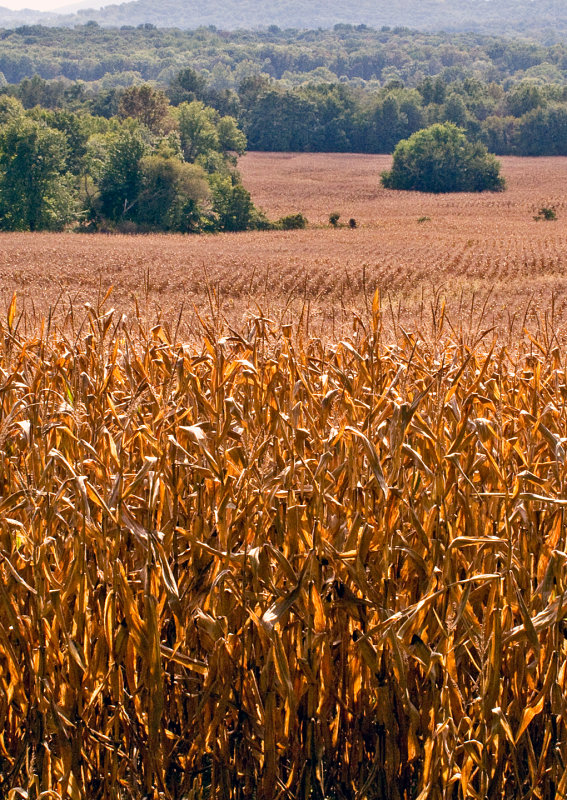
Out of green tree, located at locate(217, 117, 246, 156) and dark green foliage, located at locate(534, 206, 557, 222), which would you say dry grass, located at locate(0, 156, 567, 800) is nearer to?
dark green foliage, located at locate(534, 206, 557, 222)

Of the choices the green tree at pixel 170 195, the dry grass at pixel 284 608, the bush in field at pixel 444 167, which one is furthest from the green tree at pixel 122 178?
the dry grass at pixel 284 608

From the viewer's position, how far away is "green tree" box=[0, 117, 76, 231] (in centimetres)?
5547

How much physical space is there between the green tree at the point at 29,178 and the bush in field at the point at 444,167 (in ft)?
133

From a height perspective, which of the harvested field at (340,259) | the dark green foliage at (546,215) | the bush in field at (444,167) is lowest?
the harvested field at (340,259)

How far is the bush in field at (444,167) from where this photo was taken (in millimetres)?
84625

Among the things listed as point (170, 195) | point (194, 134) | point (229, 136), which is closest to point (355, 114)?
point (229, 136)

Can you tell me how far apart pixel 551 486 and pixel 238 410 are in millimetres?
1058

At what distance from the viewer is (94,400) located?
3.22 meters

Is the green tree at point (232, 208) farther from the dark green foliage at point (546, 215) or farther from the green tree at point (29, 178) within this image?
the dark green foliage at point (546, 215)

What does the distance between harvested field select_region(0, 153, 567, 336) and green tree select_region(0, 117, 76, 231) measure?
5.83m

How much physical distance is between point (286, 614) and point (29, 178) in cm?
5813

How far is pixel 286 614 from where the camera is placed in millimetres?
2504

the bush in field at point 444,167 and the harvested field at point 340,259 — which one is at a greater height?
the bush in field at point 444,167

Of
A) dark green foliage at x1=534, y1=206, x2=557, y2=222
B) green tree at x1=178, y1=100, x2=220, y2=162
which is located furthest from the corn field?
green tree at x1=178, y1=100, x2=220, y2=162
